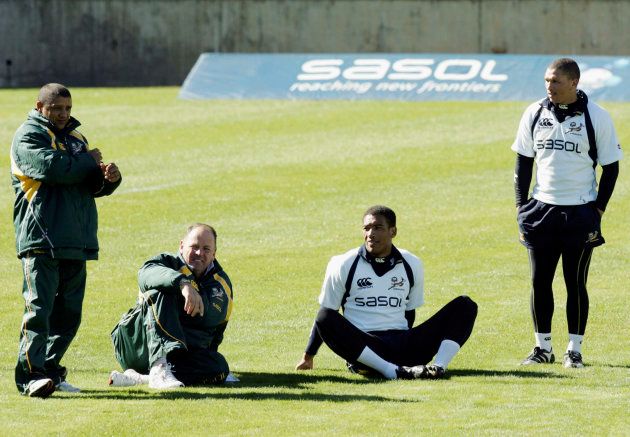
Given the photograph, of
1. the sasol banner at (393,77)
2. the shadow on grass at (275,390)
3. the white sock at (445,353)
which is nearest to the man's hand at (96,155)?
the shadow on grass at (275,390)

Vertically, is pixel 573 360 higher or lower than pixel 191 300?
lower

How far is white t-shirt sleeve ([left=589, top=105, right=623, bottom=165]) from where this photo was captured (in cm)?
925

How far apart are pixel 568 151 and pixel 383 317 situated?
1720 mm

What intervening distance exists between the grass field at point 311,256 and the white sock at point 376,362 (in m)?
0.16

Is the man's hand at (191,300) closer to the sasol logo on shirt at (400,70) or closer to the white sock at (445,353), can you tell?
the white sock at (445,353)

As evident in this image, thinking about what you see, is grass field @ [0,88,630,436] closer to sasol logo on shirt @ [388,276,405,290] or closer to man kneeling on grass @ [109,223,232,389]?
man kneeling on grass @ [109,223,232,389]

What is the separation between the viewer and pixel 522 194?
31.3ft

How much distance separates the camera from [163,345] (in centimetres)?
859

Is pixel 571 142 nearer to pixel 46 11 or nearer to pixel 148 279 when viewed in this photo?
pixel 148 279

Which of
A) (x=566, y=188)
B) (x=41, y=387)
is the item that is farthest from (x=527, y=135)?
(x=41, y=387)

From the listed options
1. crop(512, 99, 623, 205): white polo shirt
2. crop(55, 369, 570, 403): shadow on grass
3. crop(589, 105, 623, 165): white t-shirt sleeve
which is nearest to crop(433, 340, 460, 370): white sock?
crop(55, 369, 570, 403): shadow on grass

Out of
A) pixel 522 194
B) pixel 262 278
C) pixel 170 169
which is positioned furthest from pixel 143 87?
pixel 522 194

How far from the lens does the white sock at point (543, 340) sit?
9555 mm

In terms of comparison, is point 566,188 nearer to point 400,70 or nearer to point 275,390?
point 275,390
